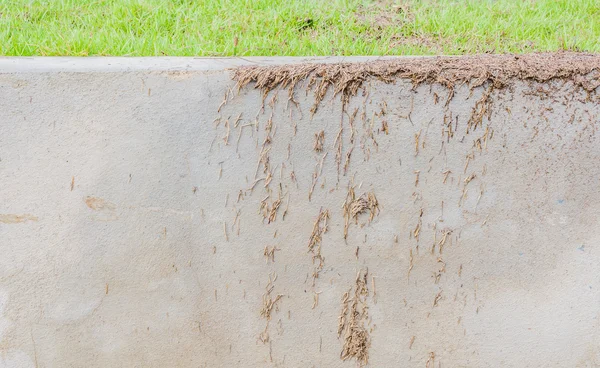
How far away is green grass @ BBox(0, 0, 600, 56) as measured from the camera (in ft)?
8.48

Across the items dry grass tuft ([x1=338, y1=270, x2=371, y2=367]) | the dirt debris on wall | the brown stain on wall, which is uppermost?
the dirt debris on wall

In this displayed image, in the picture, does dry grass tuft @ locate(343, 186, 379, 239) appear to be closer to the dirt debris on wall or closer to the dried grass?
the dirt debris on wall

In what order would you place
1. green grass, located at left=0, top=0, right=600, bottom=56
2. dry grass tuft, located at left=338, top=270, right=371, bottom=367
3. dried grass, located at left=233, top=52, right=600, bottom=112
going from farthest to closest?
1. green grass, located at left=0, top=0, right=600, bottom=56
2. dry grass tuft, located at left=338, top=270, right=371, bottom=367
3. dried grass, located at left=233, top=52, right=600, bottom=112

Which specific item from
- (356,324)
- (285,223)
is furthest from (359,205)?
(356,324)

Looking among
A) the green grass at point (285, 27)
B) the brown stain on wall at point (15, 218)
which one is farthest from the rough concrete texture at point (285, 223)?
the green grass at point (285, 27)

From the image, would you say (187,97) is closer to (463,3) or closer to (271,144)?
(271,144)

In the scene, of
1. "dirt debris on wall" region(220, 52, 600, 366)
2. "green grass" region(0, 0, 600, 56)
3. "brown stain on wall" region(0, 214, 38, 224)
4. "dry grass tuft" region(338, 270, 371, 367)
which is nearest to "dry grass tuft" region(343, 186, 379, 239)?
"dirt debris on wall" region(220, 52, 600, 366)

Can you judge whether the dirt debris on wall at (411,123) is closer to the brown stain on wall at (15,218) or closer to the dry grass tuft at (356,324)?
the dry grass tuft at (356,324)

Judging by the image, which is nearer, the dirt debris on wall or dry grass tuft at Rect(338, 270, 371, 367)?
the dirt debris on wall

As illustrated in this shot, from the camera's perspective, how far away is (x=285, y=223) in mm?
2275

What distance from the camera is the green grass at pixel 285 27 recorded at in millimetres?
2586

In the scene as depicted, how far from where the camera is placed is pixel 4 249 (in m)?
2.23

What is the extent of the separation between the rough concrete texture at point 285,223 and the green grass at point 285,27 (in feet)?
1.42

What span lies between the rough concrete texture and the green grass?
0.43m
